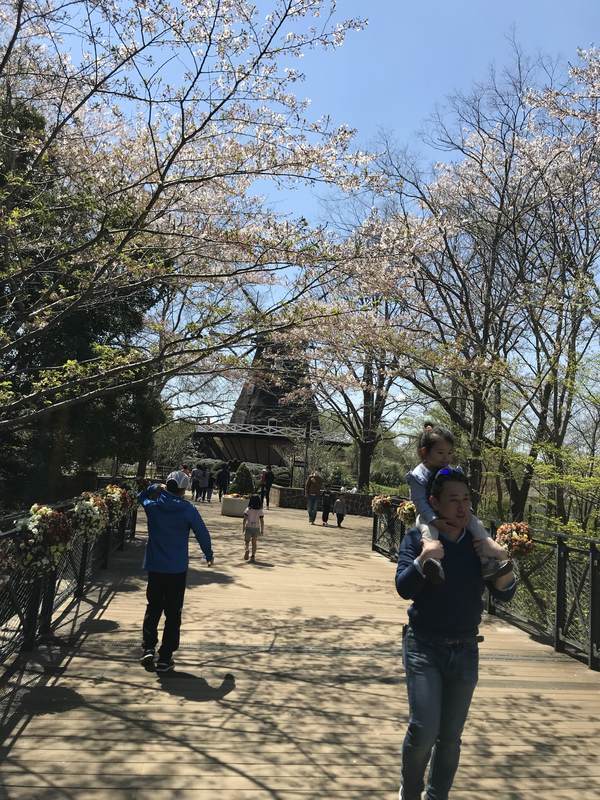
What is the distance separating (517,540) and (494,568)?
14.0 ft

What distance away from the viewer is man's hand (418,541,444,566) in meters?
2.35

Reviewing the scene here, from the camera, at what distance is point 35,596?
16.1 feet

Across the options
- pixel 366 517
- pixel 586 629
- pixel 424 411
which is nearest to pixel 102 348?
pixel 586 629

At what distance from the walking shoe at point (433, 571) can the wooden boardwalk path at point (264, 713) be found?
4.80ft

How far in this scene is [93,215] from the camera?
6.68 meters

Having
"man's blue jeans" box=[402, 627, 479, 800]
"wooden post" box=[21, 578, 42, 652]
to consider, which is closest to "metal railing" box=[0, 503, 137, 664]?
"wooden post" box=[21, 578, 42, 652]

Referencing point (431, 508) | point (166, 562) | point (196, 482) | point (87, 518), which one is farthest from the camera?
point (196, 482)

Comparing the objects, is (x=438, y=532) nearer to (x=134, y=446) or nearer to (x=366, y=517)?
(x=134, y=446)

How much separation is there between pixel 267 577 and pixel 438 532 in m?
7.08

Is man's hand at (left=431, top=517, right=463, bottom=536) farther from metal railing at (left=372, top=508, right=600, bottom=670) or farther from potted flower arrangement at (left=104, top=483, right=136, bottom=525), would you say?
potted flower arrangement at (left=104, top=483, right=136, bottom=525)

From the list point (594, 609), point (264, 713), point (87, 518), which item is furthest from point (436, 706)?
point (87, 518)

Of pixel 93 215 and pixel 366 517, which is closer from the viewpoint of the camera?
pixel 93 215

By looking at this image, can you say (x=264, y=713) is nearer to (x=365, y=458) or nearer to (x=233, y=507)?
(x=233, y=507)

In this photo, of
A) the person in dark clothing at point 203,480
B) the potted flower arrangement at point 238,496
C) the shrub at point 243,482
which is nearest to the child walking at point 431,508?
the potted flower arrangement at point 238,496
